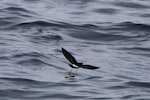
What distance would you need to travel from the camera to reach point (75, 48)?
11758mm

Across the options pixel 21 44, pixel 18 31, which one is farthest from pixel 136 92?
pixel 18 31

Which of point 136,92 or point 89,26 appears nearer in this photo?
point 136,92

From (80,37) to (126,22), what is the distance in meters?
1.74

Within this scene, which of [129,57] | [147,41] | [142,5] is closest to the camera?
[129,57]

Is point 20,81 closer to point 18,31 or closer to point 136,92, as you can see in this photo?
point 136,92

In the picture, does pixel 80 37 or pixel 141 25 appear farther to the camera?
pixel 141 25

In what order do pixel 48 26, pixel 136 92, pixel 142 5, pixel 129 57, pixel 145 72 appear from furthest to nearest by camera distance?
pixel 142 5
pixel 48 26
pixel 129 57
pixel 145 72
pixel 136 92

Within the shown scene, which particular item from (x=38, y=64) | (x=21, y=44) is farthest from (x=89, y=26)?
(x=38, y=64)

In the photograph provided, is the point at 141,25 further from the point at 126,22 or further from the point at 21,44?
the point at 21,44

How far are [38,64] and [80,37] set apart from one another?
242 cm

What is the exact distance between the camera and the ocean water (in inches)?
362

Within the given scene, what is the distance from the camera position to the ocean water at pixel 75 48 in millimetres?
9195

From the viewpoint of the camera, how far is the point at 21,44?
11789mm

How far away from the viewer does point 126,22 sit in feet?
46.6
